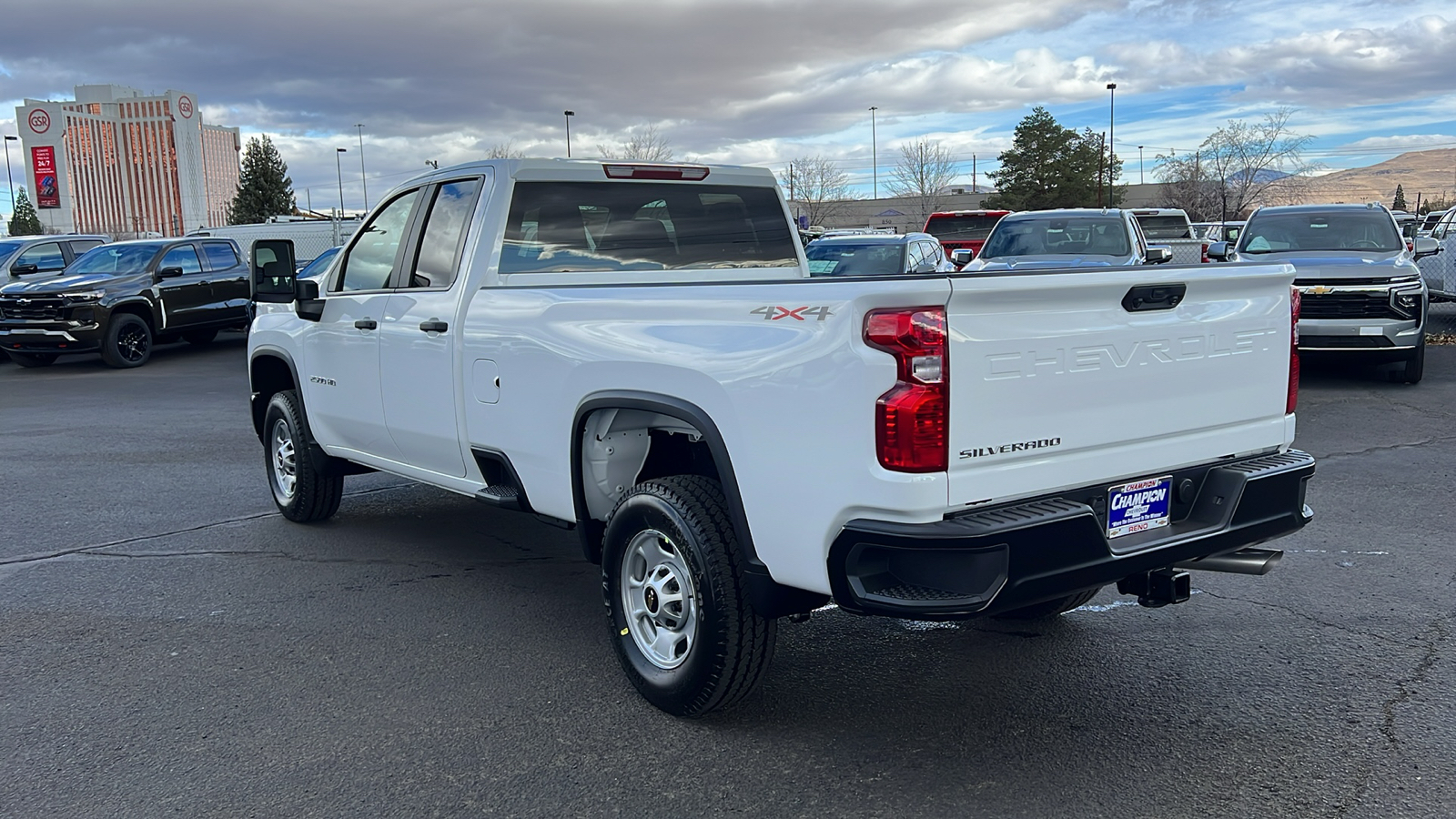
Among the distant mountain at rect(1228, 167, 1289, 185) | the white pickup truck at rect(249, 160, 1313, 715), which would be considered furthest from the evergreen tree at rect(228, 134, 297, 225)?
the white pickup truck at rect(249, 160, 1313, 715)

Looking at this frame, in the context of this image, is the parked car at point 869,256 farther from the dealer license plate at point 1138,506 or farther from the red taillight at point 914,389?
the red taillight at point 914,389

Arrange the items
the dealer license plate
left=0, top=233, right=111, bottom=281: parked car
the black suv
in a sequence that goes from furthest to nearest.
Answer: left=0, top=233, right=111, bottom=281: parked car → the black suv → the dealer license plate

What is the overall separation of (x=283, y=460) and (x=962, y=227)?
19366 mm

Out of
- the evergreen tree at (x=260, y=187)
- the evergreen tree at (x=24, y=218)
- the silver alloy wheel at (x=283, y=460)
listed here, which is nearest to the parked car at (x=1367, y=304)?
the silver alloy wheel at (x=283, y=460)

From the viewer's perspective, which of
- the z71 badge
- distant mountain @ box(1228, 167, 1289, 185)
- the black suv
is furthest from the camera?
distant mountain @ box(1228, 167, 1289, 185)

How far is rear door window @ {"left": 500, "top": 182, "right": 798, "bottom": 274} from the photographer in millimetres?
5207

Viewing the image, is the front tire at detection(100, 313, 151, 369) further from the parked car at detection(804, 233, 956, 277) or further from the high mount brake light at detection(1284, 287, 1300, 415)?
the high mount brake light at detection(1284, 287, 1300, 415)

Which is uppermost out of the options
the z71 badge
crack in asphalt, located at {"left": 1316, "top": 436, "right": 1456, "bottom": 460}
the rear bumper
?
the z71 badge

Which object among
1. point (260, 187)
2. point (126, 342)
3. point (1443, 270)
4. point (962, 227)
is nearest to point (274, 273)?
point (126, 342)

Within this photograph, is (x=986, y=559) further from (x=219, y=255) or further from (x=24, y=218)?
(x=24, y=218)

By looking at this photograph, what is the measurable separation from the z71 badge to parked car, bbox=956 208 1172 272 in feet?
32.8

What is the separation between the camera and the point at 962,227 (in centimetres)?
2434

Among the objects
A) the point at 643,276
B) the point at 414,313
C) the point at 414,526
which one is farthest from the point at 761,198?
the point at 414,526

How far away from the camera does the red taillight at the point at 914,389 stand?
10.4ft
